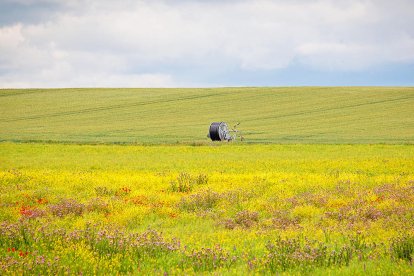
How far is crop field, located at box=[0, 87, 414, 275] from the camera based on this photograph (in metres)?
8.66

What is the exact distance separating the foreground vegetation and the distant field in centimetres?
2151

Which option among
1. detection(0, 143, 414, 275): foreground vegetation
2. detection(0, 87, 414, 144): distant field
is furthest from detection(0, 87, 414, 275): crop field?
detection(0, 87, 414, 144): distant field

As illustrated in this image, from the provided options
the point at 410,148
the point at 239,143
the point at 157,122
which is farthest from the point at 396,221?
the point at 157,122

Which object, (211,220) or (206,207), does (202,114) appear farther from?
(211,220)

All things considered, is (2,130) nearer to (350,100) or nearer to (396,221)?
(350,100)

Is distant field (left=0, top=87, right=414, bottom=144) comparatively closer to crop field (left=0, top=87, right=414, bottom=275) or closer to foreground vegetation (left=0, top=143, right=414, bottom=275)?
crop field (left=0, top=87, right=414, bottom=275)

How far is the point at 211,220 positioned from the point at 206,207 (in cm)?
183

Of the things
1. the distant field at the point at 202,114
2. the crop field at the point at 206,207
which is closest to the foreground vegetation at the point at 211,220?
the crop field at the point at 206,207

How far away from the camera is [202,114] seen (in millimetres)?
67562

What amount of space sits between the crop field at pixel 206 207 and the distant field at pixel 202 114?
4.19ft

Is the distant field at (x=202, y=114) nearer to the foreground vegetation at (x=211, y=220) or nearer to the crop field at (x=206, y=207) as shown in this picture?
the crop field at (x=206, y=207)

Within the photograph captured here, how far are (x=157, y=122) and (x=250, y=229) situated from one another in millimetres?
51091

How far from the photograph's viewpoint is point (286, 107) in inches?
2798

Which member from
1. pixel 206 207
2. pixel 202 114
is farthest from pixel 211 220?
pixel 202 114
